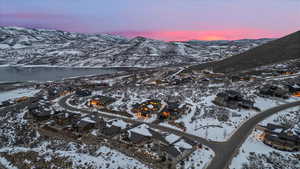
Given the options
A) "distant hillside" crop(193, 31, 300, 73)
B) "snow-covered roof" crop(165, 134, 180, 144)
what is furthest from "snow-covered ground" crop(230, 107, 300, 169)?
"distant hillside" crop(193, 31, 300, 73)

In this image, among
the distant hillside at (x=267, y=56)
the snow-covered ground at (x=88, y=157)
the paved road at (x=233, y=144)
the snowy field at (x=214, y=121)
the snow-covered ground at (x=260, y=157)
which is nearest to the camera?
the snow-covered ground at (x=260, y=157)

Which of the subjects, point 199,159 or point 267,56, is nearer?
point 199,159

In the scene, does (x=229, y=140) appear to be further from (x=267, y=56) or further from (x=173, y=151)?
(x=267, y=56)

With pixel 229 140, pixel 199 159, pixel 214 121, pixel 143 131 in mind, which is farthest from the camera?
pixel 214 121

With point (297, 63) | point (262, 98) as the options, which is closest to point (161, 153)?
point (262, 98)

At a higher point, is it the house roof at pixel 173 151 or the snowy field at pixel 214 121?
the snowy field at pixel 214 121

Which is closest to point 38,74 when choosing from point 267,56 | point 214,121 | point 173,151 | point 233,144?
point 214,121

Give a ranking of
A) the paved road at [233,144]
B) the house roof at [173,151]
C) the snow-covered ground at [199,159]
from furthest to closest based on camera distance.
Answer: the house roof at [173,151], the paved road at [233,144], the snow-covered ground at [199,159]

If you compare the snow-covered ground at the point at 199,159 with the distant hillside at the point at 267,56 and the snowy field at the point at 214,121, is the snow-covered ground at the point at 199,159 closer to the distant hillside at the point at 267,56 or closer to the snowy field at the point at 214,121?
the snowy field at the point at 214,121

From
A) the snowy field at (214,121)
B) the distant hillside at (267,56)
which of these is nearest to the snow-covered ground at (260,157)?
the snowy field at (214,121)

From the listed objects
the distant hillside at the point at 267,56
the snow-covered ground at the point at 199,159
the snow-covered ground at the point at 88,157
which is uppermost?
the distant hillside at the point at 267,56
